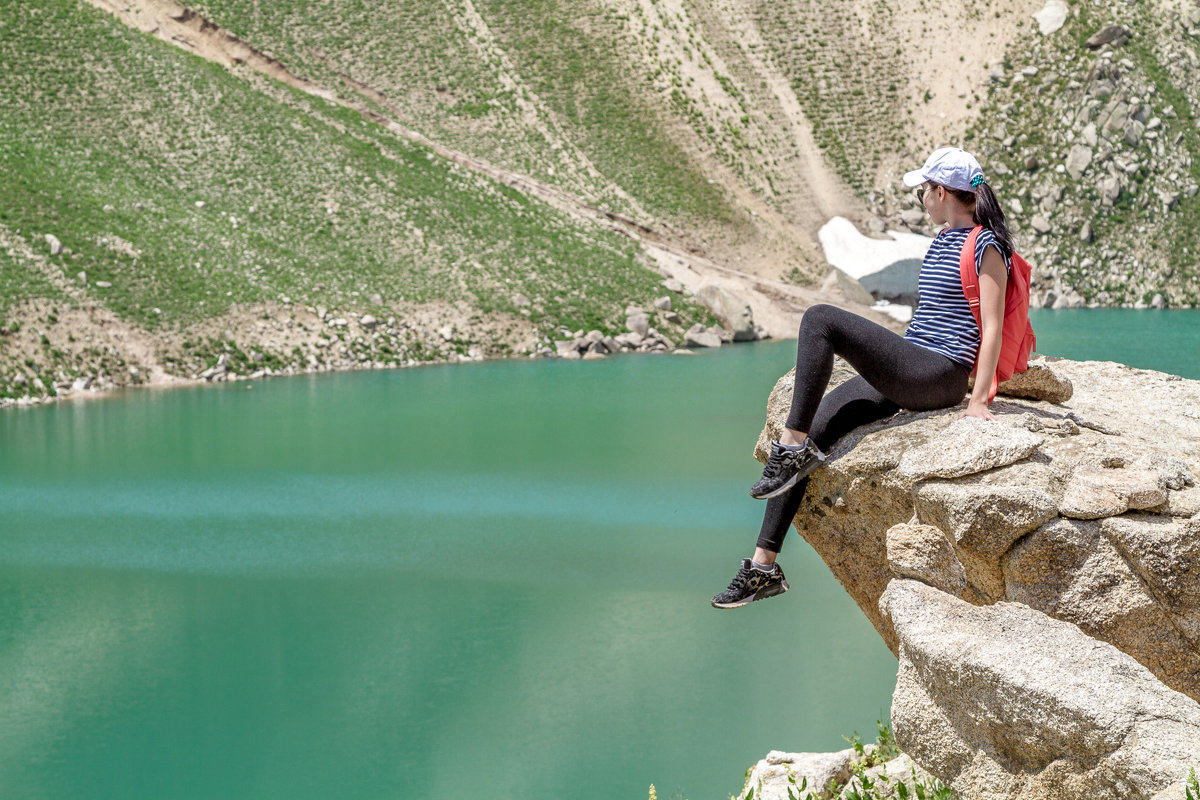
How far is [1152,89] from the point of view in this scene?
6644 cm

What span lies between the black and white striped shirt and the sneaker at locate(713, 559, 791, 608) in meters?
1.74

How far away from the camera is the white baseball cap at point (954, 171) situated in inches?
271

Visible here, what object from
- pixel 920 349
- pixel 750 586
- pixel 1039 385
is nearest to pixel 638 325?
pixel 1039 385

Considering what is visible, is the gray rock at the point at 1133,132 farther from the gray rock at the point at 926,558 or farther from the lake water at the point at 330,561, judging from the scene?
the gray rock at the point at 926,558

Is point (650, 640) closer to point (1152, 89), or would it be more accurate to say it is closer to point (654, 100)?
point (654, 100)

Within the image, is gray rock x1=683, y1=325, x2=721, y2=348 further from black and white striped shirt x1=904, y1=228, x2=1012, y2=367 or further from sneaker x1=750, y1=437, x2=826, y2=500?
sneaker x1=750, y1=437, x2=826, y2=500

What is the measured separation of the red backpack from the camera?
6.87 meters

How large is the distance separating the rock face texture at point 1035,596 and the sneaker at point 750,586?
70 centimetres

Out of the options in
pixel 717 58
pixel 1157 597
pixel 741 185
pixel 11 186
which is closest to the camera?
pixel 1157 597

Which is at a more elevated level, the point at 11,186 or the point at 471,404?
the point at 11,186

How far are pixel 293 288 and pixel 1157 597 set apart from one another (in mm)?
38806

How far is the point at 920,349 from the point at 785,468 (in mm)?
1116

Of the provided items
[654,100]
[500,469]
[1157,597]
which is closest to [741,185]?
[654,100]

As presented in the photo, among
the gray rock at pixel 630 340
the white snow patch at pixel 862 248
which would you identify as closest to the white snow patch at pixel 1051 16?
the white snow patch at pixel 862 248
